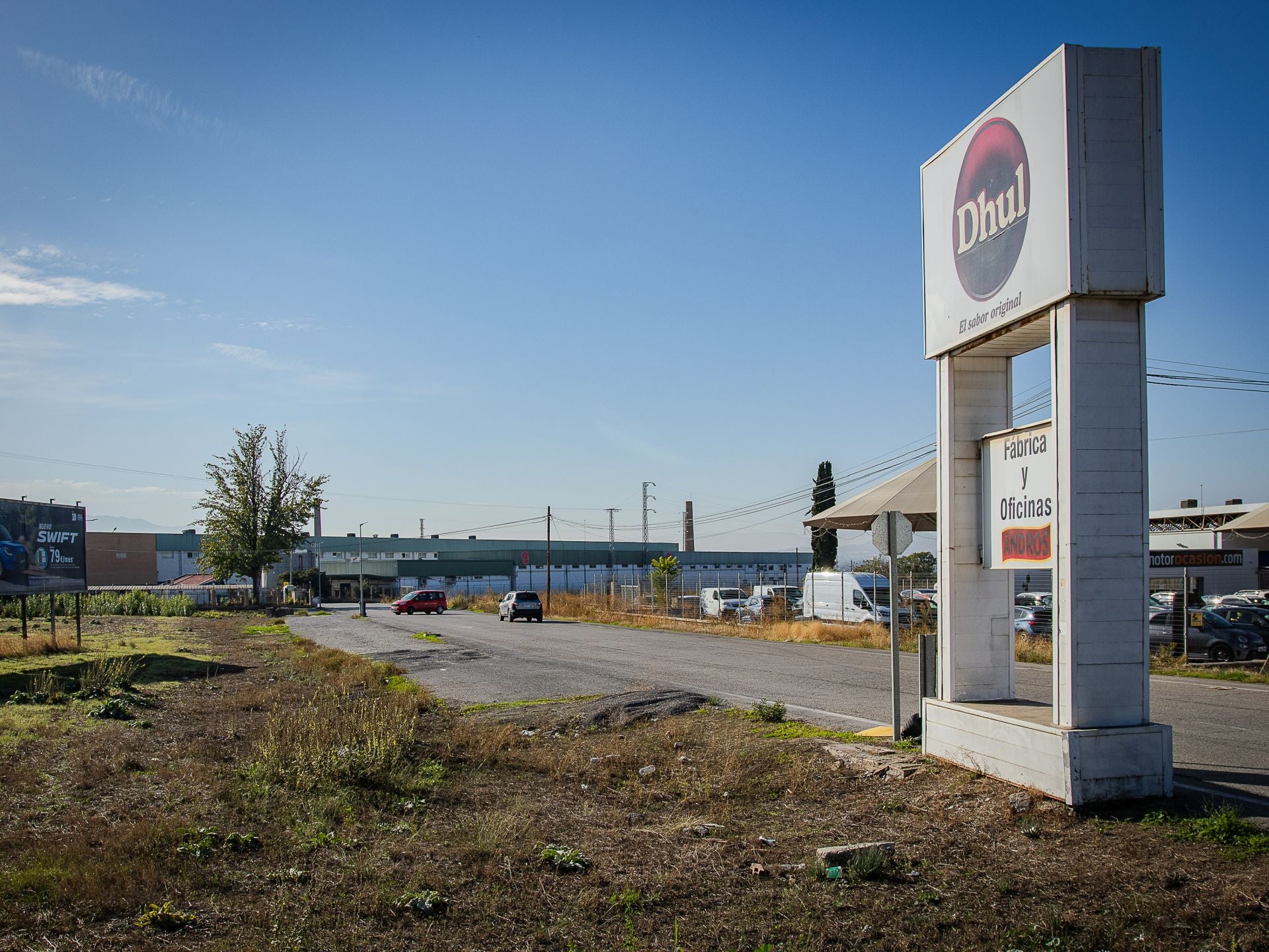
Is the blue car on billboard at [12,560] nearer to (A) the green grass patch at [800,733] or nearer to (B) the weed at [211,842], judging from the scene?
(B) the weed at [211,842]

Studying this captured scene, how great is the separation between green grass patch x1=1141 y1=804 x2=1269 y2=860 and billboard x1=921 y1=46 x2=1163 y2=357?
3.78 metres

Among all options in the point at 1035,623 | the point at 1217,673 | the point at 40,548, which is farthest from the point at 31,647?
the point at 1217,673

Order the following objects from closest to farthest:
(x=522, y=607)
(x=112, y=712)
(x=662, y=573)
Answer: (x=112, y=712) < (x=522, y=607) < (x=662, y=573)

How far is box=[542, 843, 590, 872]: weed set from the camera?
5.79m

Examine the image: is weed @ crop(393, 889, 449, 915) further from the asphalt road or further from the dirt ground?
the asphalt road

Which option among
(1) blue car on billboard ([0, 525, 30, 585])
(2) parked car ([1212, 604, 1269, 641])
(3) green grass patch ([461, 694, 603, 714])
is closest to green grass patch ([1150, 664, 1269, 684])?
(2) parked car ([1212, 604, 1269, 641])

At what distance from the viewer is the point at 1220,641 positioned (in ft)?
65.0

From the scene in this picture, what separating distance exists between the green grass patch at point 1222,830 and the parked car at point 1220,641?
15.5 meters

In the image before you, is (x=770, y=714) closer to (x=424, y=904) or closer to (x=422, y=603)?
(x=424, y=904)

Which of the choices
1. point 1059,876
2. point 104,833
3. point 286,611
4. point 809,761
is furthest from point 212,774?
point 286,611

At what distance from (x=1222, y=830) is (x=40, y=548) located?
2961cm

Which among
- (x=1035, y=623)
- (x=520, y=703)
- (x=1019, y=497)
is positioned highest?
(x=1019, y=497)

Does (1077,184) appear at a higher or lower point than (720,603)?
higher

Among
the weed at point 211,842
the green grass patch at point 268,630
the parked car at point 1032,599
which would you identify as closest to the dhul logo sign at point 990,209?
the weed at point 211,842
